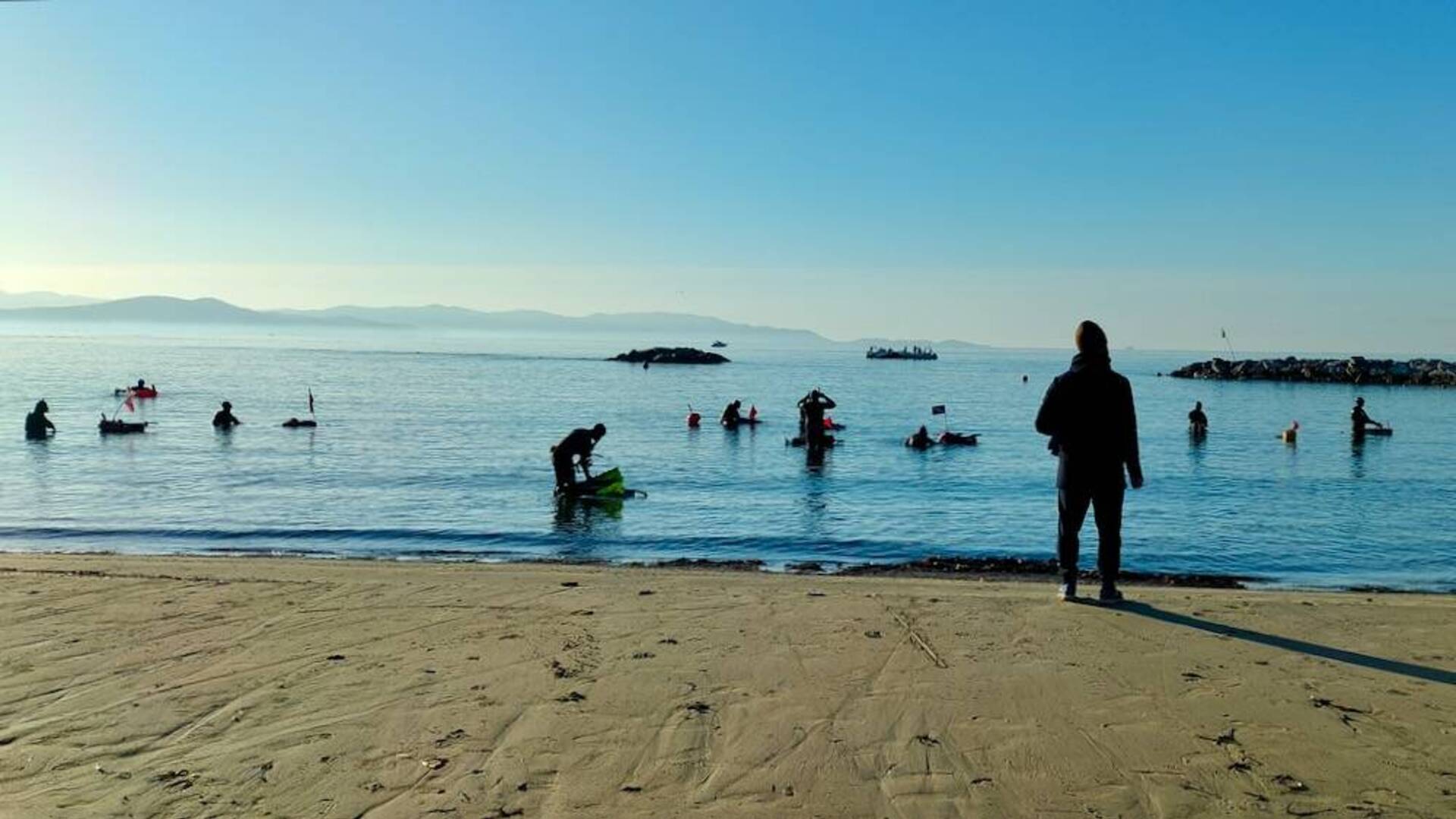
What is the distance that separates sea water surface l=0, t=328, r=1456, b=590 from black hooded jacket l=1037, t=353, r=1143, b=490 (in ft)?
23.6

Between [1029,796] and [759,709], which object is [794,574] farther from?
[1029,796]

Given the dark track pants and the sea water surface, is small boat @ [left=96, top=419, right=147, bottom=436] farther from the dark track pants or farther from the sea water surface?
the dark track pants

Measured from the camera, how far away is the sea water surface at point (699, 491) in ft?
53.7

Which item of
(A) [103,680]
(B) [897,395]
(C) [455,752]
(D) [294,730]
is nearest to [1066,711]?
(C) [455,752]

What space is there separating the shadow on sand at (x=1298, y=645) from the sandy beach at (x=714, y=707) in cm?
3

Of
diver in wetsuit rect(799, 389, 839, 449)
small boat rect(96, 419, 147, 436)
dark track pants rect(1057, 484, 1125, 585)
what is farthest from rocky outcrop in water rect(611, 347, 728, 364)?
dark track pants rect(1057, 484, 1125, 585)

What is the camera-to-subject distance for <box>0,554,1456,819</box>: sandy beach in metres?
4.46

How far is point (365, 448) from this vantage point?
3203cm

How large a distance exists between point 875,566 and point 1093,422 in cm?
596

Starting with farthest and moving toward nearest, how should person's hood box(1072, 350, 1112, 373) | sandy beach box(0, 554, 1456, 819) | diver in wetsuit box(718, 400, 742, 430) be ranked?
1. diver in wetsuit box(718, 400, 742, 430)
2. person's hood box(1072, 350, 1112, 373)
3. sandy beach box(0, 554, 1456, 819)

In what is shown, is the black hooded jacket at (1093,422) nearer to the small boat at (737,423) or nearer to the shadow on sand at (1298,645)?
the shadow on sand at (1298,645)

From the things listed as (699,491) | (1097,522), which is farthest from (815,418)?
(1097,522)

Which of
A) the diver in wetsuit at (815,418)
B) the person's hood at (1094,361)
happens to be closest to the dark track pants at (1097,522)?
the person's hood at (1094,361)

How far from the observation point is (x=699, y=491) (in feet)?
77.5
